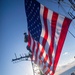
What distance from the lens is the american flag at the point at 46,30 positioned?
28.2 feet

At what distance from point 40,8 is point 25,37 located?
1390cm

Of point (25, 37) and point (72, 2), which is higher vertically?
point (72, 2)

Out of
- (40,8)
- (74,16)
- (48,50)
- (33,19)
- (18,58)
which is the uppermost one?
(40,8)

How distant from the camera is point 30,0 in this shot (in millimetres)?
9516

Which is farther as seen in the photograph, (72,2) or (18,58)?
(18,58)

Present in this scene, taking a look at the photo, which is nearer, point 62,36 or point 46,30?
point 62,36

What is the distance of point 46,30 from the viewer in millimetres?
9305

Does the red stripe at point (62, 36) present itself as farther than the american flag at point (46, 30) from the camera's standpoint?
No

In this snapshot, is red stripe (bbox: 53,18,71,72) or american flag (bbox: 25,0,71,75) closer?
red stripe (bbox: 53,18,71,72)

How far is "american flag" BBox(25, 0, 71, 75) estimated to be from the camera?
8.61 meters

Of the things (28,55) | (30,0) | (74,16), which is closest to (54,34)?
(30,0)

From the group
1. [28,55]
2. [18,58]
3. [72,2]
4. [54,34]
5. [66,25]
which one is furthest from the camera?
[18,58]

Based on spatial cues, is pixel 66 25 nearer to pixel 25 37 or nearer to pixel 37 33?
pixel 37 33

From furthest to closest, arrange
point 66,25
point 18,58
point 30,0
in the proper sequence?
1. point 18,58
2. point 30,0
3. point 66,25
